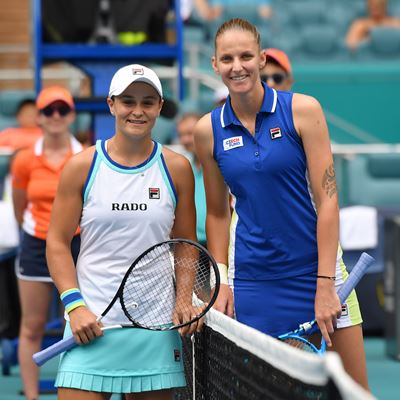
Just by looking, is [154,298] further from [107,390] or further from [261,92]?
[261,92]

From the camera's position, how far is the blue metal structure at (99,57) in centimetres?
749

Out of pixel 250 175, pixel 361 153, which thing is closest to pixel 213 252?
pixel 250 175

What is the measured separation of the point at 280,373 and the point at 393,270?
205 inches

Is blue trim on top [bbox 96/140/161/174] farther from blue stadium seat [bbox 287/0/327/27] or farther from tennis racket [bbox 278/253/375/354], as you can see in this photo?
blue stadium seat [bbox 287/0/327/27]

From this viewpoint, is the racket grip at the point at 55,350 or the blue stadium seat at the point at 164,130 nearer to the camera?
the racket grip at the point at 55,350

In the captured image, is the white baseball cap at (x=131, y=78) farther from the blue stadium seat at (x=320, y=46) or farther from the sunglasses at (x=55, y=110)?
the blue stadium seat at (x=320, y=46)

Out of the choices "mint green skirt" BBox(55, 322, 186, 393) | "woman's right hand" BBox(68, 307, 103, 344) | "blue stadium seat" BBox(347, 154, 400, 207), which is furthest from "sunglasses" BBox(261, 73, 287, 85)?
"blue stadium seat" BBox(347, 154, 400, 207)

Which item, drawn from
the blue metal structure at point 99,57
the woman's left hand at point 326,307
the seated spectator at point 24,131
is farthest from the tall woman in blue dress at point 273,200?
the seated spectator at point 24,131

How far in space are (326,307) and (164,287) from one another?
20.9 inches

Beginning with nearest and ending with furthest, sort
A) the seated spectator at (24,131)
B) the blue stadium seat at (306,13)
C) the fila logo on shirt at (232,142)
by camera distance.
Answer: the fila logo on shirt at (232,142) < the seated spectator at (24,131) < the blue stadium seat at (306,13)

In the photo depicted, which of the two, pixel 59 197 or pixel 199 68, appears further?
pixel 199 68

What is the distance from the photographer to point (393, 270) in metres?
8.07

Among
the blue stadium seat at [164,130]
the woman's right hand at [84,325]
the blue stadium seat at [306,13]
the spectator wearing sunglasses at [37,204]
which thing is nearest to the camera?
the woman's right hand at [84,325]

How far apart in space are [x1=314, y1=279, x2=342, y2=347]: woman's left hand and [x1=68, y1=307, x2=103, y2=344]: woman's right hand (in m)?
0.71
